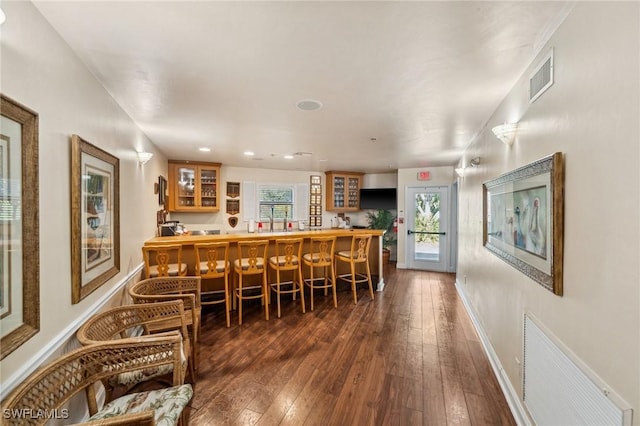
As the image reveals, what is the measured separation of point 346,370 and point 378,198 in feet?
15.8

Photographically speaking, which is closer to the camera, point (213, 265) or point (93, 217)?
point (93, 217)

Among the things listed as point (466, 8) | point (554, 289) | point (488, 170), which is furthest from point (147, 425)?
point (488, 170)

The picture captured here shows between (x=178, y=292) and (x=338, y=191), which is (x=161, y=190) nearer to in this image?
(x=178, y=292)

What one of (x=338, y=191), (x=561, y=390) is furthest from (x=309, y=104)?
(x=338, y=191)

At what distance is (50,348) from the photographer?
134cm

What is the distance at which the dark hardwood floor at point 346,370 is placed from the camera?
1.87 meters

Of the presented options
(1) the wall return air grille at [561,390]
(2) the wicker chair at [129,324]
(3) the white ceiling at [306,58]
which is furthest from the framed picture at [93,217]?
(1) the wall return air grille at [561,390]

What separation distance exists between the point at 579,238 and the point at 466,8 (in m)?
1.18

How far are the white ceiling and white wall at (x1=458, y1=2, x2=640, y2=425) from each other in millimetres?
307

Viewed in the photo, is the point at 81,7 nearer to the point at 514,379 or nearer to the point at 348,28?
the point at 348,28

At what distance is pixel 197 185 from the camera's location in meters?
5.28

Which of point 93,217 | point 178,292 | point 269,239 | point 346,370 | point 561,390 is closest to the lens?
point 561,390

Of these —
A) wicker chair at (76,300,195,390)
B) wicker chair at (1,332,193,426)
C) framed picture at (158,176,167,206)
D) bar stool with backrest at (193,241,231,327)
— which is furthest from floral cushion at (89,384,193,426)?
framed picture at (158,176,167,206)

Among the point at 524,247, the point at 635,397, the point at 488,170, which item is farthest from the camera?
the point at 488,170
